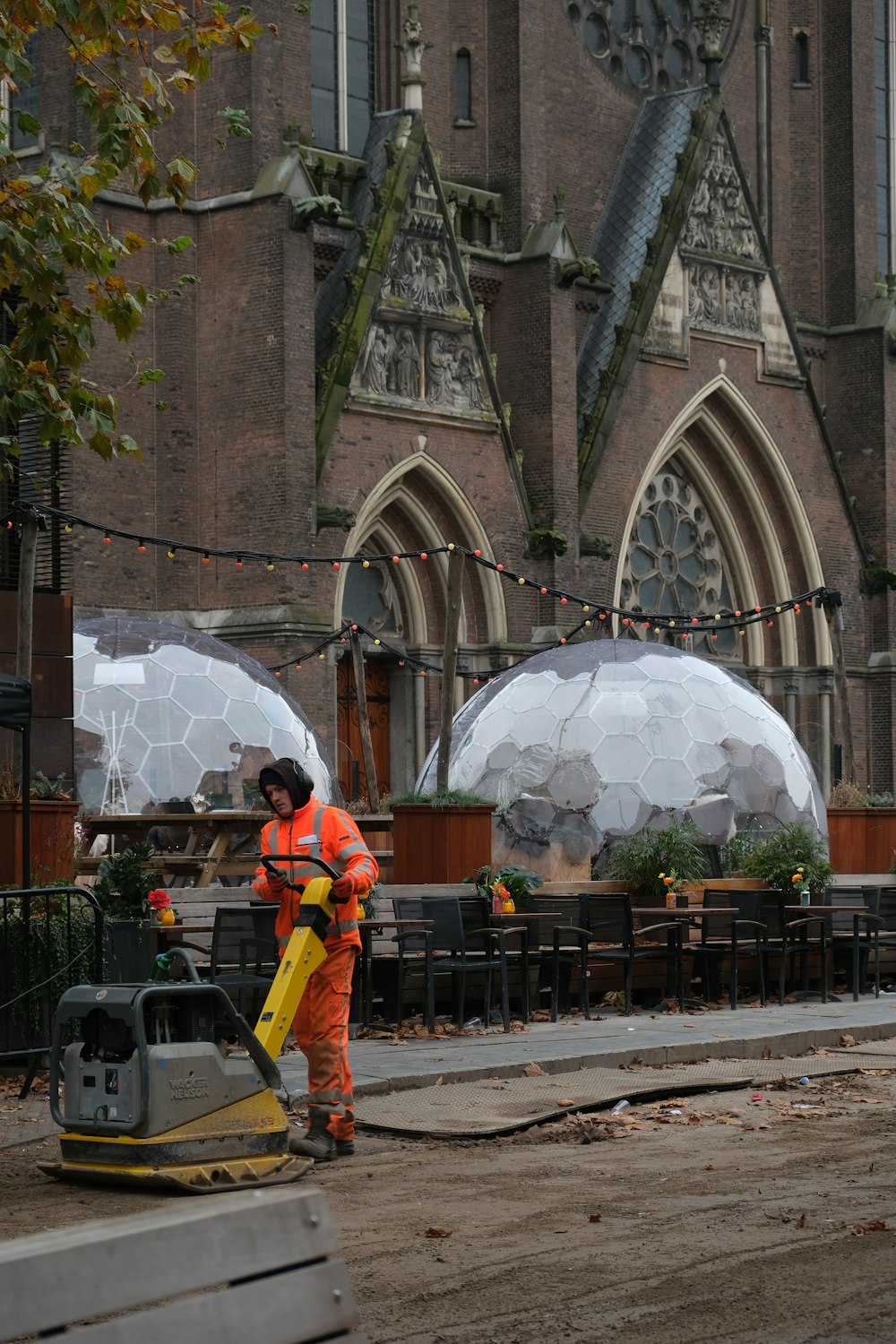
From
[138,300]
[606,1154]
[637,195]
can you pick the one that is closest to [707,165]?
[637,195]

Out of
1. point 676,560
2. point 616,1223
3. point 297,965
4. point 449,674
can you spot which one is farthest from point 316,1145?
point 676,560

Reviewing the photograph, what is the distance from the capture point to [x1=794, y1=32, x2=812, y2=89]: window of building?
43.6 meters

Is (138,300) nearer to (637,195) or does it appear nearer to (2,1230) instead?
(2,1230)

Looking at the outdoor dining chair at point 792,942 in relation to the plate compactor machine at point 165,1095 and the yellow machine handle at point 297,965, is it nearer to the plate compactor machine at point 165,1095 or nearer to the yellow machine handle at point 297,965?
the yellow machine handle at point 297,965

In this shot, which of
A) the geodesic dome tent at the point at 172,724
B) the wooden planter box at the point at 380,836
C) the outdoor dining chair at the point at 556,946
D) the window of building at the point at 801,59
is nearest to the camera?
the outdoor dining chair at the point at 556,946

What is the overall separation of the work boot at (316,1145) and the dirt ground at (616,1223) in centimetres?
13

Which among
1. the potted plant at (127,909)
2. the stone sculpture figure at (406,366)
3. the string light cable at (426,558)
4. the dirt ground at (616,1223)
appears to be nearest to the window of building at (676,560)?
the string light cable at (426,558)

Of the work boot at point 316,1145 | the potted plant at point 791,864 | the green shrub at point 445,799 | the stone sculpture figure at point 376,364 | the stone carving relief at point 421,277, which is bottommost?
the work boot at point 316,1145

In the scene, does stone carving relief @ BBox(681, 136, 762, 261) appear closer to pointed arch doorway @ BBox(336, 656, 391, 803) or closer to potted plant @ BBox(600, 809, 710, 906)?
pointed arch doorway @ BBox(336, 656, 391, 803)

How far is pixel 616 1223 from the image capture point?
8172 millimetres

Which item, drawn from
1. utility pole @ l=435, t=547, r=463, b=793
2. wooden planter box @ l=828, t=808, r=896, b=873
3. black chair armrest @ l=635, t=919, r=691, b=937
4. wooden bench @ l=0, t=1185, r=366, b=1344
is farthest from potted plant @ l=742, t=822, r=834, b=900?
wooden bench @ l=0, t=1185, r=366, b=1344

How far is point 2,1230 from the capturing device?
816 centimetres

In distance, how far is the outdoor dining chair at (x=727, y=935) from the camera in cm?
1892

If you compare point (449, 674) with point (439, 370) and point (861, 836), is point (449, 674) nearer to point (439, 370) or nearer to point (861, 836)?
point (861, 836)
